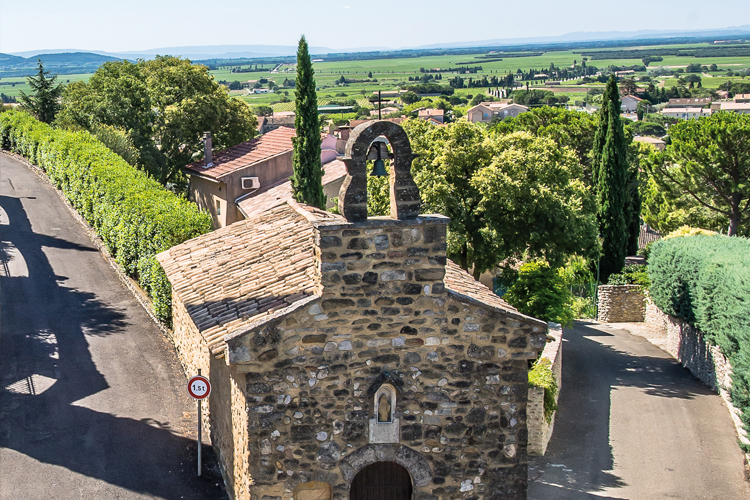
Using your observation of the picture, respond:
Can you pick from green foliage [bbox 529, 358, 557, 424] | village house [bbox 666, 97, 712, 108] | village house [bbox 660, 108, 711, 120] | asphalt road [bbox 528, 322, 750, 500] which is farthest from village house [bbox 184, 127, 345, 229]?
village house [bbox 666, 97, 712, 108]

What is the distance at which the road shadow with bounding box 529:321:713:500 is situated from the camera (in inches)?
619

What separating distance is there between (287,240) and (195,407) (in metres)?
3.72

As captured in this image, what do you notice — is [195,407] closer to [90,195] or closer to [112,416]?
[112,416]

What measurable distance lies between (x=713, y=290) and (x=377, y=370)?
13920 millimetres

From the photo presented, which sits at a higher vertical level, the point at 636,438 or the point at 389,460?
the point at 389,460

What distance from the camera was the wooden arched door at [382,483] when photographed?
431 inches

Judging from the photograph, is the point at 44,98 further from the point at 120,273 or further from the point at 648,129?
the point at 648,129

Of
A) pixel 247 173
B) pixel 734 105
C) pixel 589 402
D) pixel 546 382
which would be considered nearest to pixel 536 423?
pixel 546 382

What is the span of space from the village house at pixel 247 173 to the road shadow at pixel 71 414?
50.4ft

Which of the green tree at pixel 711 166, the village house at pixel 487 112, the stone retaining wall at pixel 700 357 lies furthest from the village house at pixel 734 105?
the stone retaining wall at pixel 700 357

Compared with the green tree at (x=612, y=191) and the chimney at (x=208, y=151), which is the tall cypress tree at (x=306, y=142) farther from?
the green tree at (x=612, y=191)

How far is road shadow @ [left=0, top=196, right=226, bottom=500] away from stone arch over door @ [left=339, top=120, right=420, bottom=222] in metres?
5.36

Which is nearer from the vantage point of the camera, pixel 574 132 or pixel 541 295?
pixel 541 295

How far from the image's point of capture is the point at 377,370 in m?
10.4
